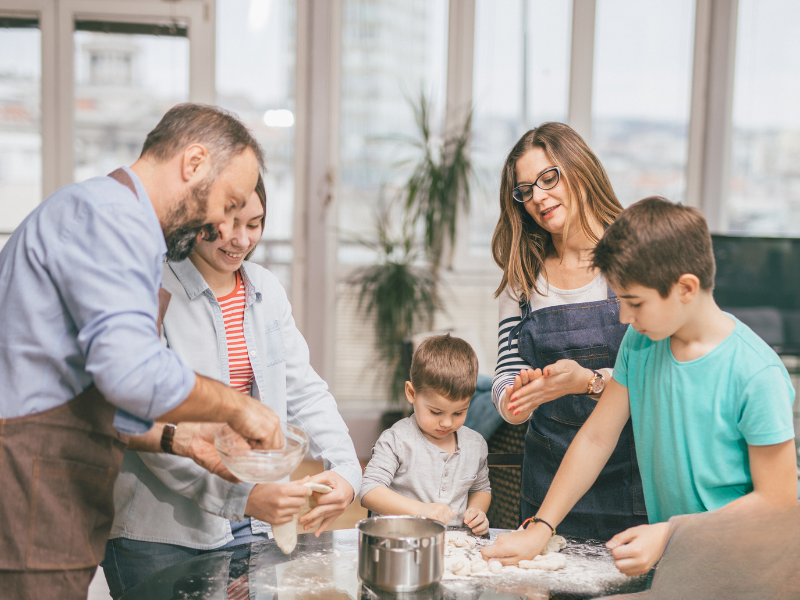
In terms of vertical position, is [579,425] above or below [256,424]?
below

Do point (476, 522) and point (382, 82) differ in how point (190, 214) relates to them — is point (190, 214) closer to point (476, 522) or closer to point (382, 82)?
point (476, 522)

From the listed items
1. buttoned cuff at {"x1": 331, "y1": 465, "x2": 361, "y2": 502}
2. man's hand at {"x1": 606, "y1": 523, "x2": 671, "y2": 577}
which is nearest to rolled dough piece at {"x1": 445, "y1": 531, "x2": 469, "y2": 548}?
buttoned cuff at {"x1": 331, "y1": 465, "x2": 361, "y2": 502}

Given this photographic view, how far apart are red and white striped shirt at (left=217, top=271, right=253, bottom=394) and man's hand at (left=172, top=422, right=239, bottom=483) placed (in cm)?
17

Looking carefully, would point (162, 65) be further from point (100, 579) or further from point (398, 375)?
point (100, 579)

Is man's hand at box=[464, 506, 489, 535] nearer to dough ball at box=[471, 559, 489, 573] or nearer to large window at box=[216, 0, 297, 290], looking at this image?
dough ball at box=[471, 559, 489, 573]

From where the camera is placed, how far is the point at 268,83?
166 inches

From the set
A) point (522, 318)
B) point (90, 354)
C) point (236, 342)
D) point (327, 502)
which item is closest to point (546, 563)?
point (327, 502)

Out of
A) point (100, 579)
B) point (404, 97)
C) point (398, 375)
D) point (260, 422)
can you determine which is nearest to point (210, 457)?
point (260, 422)

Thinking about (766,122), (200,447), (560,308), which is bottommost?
(200,447)

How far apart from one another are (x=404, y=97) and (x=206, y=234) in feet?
10.5

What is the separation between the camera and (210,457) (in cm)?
129

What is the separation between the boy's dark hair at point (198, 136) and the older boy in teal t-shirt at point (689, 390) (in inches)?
26.7

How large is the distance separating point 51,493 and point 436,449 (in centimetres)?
98

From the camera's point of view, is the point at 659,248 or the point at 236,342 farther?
the point at 236,342
